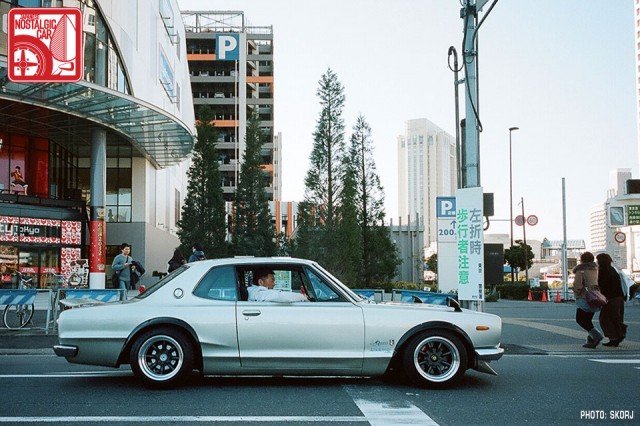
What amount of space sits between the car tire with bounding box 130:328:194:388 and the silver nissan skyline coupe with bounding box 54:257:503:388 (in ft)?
0.03

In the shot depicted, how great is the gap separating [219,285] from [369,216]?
40240 mm

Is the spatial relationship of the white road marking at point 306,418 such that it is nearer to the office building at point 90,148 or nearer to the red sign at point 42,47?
the red sign at point 42,47

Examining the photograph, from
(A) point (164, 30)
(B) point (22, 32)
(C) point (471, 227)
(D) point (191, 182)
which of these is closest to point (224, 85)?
(A) point (164, 30)

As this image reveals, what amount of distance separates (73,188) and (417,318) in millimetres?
37605

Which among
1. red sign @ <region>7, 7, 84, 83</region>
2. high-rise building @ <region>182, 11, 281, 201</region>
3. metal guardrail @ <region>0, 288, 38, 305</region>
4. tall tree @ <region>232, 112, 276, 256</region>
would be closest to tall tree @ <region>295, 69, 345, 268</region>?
tall tree @ <region>232, 112, 276, 256</region>

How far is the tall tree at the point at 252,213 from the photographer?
44938mm

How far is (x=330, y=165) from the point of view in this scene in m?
43.8

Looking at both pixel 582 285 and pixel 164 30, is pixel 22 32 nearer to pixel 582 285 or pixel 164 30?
pixel 582 285

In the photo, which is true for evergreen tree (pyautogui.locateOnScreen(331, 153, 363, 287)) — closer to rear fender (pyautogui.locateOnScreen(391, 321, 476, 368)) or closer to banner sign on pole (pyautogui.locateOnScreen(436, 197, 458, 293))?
banner sign on pole (pyautogui.locateOnScreen(436, 197, 458, 293))

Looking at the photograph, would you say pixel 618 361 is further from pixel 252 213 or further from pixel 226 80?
pixel 226 80

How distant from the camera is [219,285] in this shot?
24.8 feet

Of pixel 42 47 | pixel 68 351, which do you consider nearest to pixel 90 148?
pixel 42 47

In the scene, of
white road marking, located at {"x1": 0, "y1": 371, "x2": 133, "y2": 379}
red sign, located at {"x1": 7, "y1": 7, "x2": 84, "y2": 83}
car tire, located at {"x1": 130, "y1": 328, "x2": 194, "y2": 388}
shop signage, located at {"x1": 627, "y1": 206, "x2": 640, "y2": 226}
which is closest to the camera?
car tire, located at {"x1": 130, "y1": 328, "x2": 194, "y2": 388}

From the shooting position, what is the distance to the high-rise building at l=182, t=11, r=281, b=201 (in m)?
86.2
